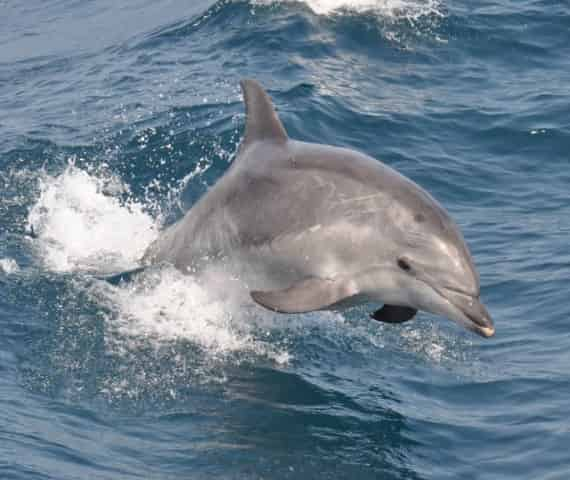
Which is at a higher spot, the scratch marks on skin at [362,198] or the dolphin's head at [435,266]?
the scratch marks on skin at [362,198]

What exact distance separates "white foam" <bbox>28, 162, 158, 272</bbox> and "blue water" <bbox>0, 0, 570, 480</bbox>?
4cm

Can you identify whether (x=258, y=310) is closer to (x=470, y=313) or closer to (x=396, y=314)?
(x=396, y=314)

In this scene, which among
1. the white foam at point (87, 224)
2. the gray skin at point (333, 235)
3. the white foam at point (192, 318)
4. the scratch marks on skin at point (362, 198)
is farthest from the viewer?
the white foam at point (87, 224)

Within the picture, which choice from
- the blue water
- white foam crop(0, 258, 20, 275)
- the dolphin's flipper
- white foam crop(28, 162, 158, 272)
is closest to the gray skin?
the blue water

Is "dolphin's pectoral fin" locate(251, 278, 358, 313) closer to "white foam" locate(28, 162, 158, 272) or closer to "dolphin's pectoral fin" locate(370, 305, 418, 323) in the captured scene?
"dolphin's pectoral fin" locate(370, 305, 418, 323)

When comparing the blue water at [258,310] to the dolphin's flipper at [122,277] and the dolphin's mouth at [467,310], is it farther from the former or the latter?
the dolphin's mouth at [467,310]

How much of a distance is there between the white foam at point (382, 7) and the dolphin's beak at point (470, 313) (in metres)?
13.4

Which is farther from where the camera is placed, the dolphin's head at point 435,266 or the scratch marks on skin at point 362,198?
the scratch marks on skin at point 362,198

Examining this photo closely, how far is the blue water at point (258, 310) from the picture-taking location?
24.7ft

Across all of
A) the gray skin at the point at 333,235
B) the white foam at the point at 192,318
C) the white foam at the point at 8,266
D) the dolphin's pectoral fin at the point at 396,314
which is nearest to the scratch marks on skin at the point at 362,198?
the gray skin at the point at 333,235

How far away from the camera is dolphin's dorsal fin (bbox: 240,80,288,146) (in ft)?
28.9

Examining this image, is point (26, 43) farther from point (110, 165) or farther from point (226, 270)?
point (226, 270)

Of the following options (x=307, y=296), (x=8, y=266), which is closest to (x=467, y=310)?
(x=307, y=296)

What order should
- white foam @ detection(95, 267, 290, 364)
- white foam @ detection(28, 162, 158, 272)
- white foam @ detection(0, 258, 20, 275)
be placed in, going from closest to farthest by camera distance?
1. white foam @ detection(95, 267, 290, 364)
2. white foam @ detection(0, 258, 20, 275)
3. white foam @ detection(28, 162, 158, 272)
